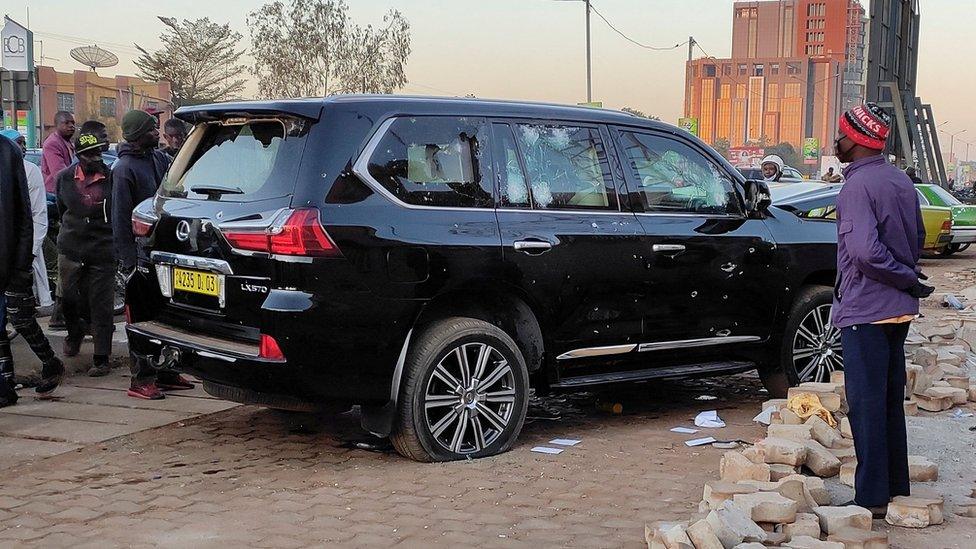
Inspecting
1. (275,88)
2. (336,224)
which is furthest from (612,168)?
(275,88)

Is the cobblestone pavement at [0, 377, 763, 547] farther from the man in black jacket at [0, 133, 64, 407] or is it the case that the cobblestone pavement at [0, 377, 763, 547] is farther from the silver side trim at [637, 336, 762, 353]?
the man in black jacket at [0, 133, 64, 407]

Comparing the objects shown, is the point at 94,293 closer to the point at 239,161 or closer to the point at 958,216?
the point at 239,161

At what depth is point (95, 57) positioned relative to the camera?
201 feet

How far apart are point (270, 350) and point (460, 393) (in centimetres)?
104

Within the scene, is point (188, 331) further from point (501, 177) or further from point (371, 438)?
point (501, 177)

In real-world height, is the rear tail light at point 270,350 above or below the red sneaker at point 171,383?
above

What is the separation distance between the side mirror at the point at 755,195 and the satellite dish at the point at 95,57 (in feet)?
193

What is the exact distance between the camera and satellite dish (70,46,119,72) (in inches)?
2409

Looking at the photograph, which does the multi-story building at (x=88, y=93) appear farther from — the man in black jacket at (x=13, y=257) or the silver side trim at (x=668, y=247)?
the silver side trim at (x=668, y=247)

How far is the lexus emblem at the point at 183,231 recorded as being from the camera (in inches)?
227

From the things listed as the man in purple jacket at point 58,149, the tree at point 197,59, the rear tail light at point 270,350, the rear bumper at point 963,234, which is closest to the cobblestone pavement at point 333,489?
the rear tail light at point 270,350

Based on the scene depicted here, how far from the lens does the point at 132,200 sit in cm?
759

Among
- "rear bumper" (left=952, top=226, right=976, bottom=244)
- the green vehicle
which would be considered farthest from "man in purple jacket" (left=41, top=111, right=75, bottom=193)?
"rear bumper" (left=952, top=226, right=976, bottom=244)

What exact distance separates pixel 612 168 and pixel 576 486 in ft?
6.64
